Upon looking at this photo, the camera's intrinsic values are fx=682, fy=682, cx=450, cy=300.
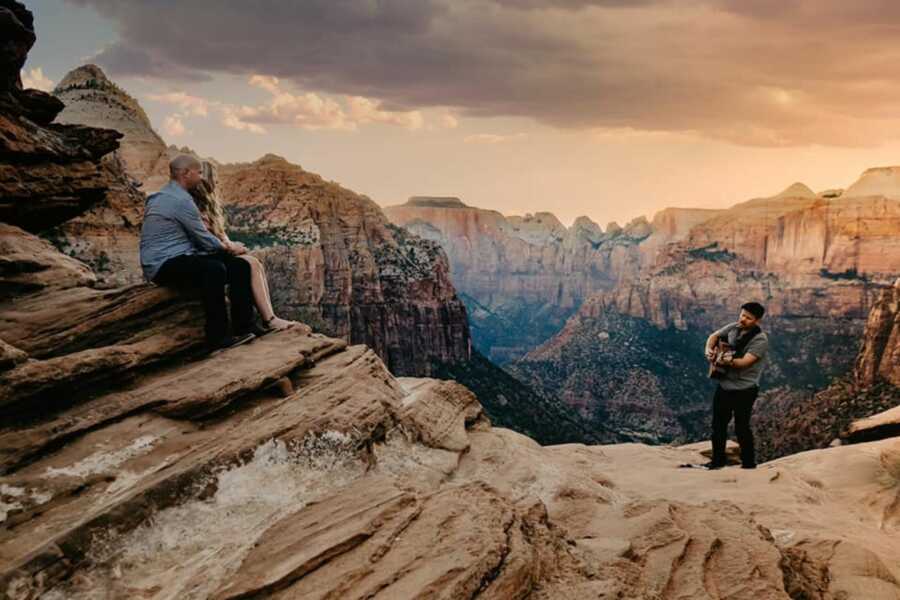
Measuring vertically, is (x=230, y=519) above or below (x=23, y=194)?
below

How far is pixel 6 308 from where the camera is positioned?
8539 millimetres

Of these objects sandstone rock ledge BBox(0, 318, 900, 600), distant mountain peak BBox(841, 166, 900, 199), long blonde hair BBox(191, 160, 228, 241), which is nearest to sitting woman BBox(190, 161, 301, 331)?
long blonde hair BBox(191, 160, 228, 241)

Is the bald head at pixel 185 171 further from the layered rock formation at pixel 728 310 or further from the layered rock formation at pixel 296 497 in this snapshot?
the layered rock formation at pixel 728 310

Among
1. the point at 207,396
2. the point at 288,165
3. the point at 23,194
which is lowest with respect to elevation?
the point at 207,396

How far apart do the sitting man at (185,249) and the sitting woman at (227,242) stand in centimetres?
46

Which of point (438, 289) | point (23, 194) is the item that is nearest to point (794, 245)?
point (438, 289)

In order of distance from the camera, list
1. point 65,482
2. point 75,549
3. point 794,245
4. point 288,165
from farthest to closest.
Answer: point 794,245 < point 288,165 < point 65,482 < point 75,549

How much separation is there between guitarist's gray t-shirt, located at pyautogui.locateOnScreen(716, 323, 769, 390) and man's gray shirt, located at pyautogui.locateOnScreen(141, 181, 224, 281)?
331 inches

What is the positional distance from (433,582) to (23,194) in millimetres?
8299

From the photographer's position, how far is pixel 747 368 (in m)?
11.5

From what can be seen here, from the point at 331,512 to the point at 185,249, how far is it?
4.49 metres

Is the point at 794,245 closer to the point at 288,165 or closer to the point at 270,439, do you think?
the point at 288,165

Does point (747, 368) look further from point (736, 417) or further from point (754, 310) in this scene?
point (754, 310)

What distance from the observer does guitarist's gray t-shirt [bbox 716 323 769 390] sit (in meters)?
11.3
